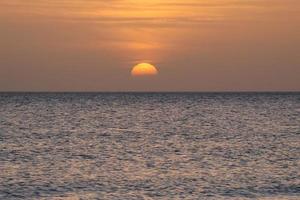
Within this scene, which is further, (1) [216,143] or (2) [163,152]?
(1) [216,143]

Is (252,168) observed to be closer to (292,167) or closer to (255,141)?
(292,167)

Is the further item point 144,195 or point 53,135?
point 53,135

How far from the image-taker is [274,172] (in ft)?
132

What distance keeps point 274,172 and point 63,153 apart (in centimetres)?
1695

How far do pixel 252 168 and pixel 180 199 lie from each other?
451 inches

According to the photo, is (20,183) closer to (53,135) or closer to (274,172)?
(274,172)

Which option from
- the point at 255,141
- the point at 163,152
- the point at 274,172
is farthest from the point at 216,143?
the point at 274,172

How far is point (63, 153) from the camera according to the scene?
50.5 meters

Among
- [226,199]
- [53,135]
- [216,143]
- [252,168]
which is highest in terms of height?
[53,135]

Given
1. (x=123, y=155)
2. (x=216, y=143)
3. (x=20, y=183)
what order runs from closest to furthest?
(x=20, y=183) → (x=123, y=155) → (x=216, y=143)

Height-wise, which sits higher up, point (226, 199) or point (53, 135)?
point (53, 135)

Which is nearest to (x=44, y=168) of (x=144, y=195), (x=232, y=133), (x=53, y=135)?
(x=144, y=195)

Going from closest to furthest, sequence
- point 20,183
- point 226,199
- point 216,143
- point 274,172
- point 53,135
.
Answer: point 226,199 < point 20,183 < point 274,172 < point 216,143 < point 53,135

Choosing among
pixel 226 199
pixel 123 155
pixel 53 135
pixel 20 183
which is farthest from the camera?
pixel 53 135
